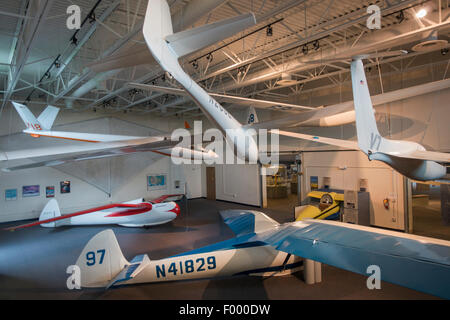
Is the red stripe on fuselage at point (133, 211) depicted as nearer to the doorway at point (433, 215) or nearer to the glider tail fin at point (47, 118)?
the glider tail fin at point (47, 118)

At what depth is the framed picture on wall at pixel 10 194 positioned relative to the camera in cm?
1141

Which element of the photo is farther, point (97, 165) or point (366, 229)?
point (97, 165)

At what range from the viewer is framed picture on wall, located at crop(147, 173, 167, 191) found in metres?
15.3

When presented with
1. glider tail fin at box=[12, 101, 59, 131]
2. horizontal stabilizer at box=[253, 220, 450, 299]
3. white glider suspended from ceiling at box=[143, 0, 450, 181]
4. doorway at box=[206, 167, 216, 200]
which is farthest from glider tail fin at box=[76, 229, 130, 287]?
doorway at box=[206, 167, 216, 200]

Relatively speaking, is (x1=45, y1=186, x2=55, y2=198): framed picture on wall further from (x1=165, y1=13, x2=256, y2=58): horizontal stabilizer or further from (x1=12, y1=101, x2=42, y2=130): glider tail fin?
(x1=165, y1=13, x2=256, y2=58): horizontal stabilizer

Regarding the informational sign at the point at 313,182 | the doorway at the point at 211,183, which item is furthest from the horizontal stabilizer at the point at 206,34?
the doorway at the point at 211,183

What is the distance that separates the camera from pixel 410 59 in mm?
8672

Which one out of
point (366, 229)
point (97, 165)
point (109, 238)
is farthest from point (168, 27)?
point (97, 165)

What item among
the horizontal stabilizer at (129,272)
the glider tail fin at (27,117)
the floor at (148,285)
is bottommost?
the floor at (148,285)

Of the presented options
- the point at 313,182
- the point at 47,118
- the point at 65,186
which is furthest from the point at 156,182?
the point at 313,182
